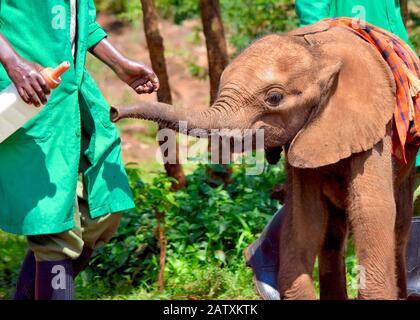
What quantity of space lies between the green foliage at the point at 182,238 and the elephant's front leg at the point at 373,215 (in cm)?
146

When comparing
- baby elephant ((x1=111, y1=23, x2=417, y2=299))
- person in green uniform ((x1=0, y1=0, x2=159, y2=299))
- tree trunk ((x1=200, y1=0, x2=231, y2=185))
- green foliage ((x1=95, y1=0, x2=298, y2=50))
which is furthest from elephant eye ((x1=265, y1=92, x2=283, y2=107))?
green foliage ((x1=95, y1=0, x2=298, y2=50))

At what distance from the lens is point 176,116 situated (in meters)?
4.56

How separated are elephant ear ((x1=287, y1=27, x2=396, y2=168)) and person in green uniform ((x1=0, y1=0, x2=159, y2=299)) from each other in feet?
2.85

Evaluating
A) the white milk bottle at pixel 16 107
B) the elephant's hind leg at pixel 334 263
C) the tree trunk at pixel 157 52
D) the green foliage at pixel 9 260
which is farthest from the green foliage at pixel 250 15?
the white milk bottle at pixel 16 107

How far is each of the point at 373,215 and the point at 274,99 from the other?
673 mm

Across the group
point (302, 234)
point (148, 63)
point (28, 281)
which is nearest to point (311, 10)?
point (302, 234)

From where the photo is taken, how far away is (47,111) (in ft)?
15.0

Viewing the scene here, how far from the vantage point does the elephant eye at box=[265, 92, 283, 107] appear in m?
4.72

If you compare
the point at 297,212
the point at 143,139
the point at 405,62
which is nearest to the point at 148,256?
the point at 297,212

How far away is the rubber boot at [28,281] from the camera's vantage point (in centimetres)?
498

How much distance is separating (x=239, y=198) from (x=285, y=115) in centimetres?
251

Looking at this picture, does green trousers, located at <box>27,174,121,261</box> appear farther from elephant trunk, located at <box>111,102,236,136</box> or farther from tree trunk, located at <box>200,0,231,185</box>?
tree trunk, located at <box>200,0,231,185</box>

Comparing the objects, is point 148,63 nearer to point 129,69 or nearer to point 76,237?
point 129,69

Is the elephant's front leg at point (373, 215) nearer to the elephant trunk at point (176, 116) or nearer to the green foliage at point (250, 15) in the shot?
the elephant trunk at point (176, 116)
